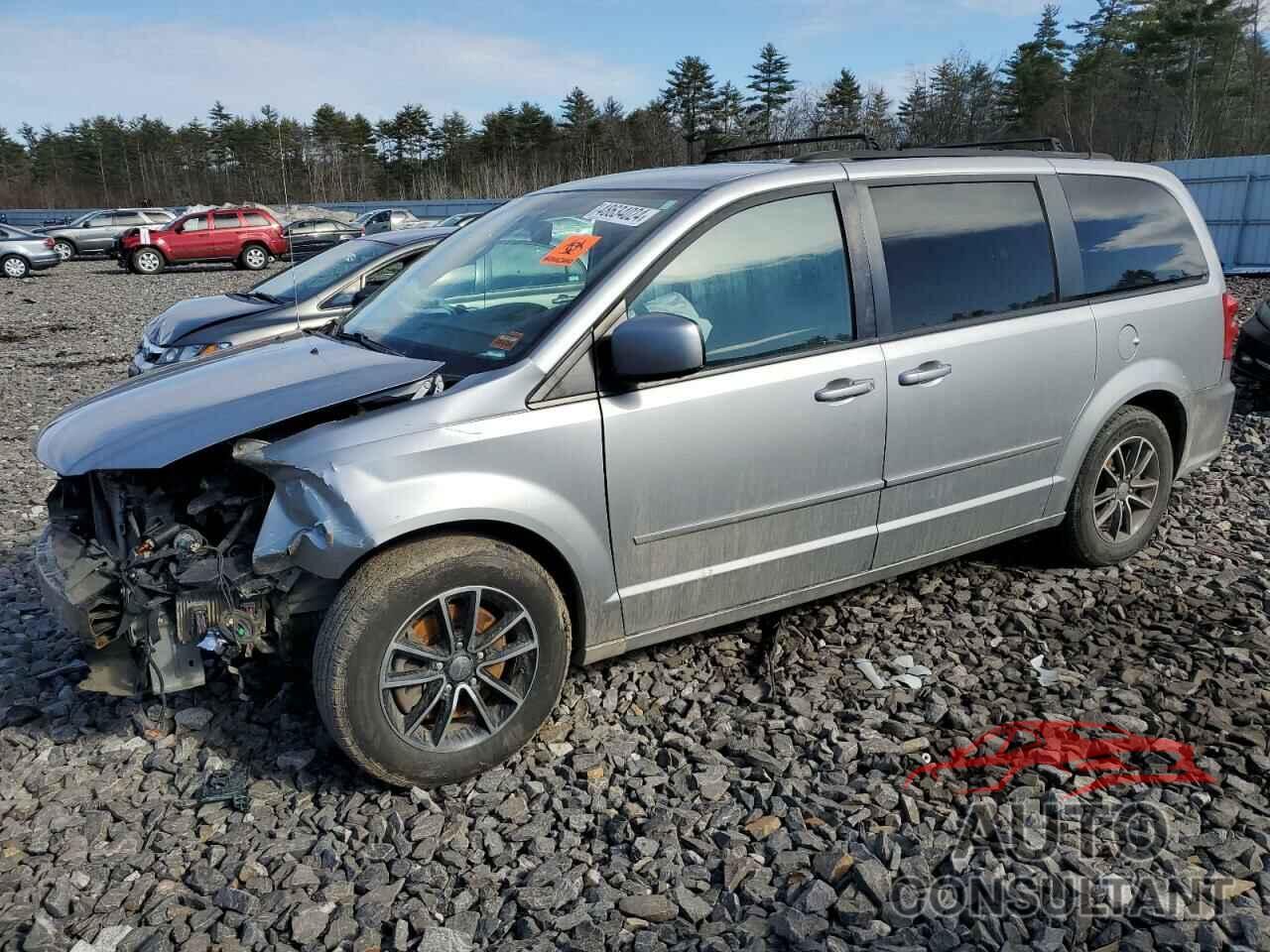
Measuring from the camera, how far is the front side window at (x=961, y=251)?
149 inches

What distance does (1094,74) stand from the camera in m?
47.8

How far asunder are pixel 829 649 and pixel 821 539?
57 centimetres

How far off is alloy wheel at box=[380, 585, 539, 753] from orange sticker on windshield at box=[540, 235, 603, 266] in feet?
4.03

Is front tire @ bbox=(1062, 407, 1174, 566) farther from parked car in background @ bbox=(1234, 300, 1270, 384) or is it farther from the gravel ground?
parked car in background @ bbox=(1234, 300, 1270, 384)

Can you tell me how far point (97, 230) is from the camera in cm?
3241

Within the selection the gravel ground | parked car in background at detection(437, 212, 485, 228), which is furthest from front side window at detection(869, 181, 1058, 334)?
parked car in background at detection(437, 212, 485, 228)

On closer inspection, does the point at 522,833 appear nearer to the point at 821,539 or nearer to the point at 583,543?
the point at 583,543

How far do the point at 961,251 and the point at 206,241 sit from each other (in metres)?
28.1

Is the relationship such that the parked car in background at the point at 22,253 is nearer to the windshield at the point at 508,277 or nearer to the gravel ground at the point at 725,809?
the gravel ground at the point at 725,809

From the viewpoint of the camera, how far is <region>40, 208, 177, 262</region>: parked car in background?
32.1m

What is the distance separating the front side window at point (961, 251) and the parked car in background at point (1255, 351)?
5151mm

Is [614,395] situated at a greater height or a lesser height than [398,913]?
greater

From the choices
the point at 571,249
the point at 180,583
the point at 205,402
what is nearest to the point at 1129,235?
the point at 571,249

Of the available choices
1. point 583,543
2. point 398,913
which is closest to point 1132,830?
point 583,543
